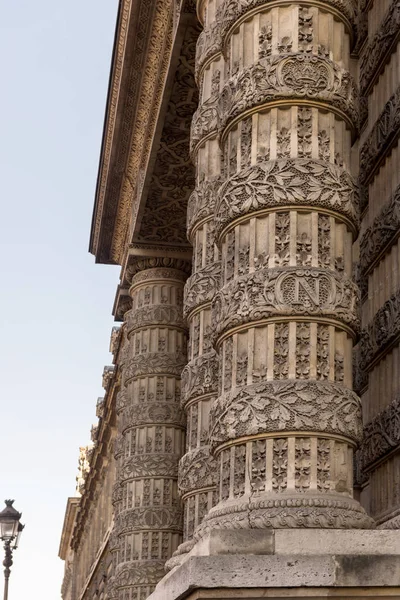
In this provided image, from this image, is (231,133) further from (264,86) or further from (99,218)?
(99,218)

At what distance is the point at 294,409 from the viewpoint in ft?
31.8

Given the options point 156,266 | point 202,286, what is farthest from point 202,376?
point 156,266

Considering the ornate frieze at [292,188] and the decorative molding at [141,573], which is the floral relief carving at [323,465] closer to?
the ornate frieze at [292,188]

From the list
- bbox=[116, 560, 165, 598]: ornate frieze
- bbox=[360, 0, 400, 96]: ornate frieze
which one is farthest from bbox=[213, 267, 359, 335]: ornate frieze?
bbox=[116, 560, 165, 598]: ornate frieze

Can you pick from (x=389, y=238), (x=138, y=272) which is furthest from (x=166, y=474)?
(x=389, y=238)

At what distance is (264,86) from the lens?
1078 cm

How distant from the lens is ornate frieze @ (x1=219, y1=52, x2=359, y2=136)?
35.2ft

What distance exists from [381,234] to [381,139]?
0.99m

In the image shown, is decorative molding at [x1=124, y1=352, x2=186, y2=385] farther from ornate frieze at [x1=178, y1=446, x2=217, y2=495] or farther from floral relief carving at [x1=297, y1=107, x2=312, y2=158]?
floral relief carving at [x1=297, y1=107, x2=312, y2=158]

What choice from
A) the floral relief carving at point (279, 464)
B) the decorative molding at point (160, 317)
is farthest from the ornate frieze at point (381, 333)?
the decorative molding at point (160, 317)

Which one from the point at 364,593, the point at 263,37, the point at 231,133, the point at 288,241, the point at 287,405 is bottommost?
the point at 364,593

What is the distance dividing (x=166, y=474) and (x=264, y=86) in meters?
11.7

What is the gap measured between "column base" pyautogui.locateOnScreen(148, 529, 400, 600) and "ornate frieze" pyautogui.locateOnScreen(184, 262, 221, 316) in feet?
16.8

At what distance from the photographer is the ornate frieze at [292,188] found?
1033 cm
